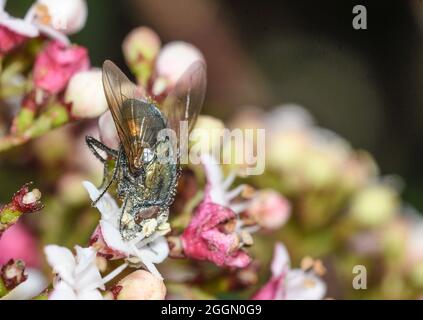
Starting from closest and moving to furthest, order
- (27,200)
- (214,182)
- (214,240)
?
(27,200), (214,240), (214,182)

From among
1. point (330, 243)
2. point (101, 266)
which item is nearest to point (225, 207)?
point (101, 266)

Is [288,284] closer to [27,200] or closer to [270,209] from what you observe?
[270,209]

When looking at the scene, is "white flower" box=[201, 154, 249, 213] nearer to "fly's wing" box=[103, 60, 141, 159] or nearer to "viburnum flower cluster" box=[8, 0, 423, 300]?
"viburnum flower cluster" box=[8, 0, 423, 300]

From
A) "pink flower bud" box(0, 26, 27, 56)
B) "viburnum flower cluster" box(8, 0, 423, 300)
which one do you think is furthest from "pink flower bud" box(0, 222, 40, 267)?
"pink flower bud" box(0, 26, 27, 56)

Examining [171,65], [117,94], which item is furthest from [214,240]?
[171,65]

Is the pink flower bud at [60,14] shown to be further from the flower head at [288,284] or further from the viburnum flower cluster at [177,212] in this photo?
the flower head at [288,284]

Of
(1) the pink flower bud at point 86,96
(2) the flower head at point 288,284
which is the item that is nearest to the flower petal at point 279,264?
(2) the flower head at point 288,284
